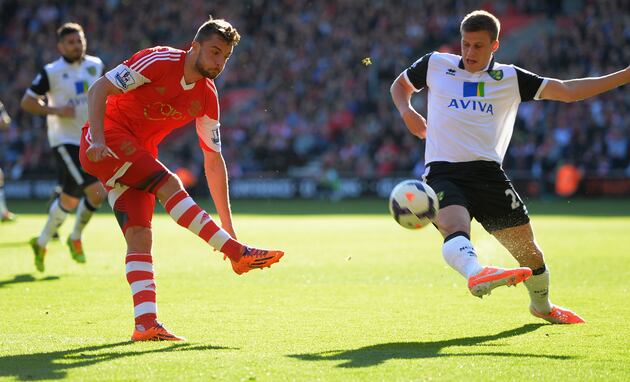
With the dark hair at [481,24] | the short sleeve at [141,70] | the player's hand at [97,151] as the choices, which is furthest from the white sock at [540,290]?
the player's hand at [97,151]

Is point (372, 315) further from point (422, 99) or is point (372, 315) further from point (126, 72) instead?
point (422, 99)

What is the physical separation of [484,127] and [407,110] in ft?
2.00

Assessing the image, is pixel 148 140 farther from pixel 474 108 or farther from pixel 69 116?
pixel 69 116

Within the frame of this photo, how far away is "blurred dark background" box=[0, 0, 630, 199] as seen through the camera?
28.0 meters

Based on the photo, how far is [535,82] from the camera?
24.4 feet

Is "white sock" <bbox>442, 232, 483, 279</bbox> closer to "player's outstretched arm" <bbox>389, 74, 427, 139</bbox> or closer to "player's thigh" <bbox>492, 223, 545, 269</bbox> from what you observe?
"player's thigh" <bbox>492, 223, 545, 269</bbox>

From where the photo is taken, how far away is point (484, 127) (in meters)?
7.39

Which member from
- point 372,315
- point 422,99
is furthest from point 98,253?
point 422,99

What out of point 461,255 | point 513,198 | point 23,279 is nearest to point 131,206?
point 461,255

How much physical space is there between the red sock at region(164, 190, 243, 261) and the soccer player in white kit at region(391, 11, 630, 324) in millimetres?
1595

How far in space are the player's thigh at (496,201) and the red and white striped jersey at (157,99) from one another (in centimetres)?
202

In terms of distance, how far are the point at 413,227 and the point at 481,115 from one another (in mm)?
1086

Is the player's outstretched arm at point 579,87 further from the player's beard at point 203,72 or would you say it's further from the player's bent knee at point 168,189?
the player's bent knee at point 168,189

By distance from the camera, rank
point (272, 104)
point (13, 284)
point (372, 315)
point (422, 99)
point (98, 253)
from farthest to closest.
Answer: point (272, 104), point (422, 99), point (98, 253), point (13, 284), point (372, 315)
